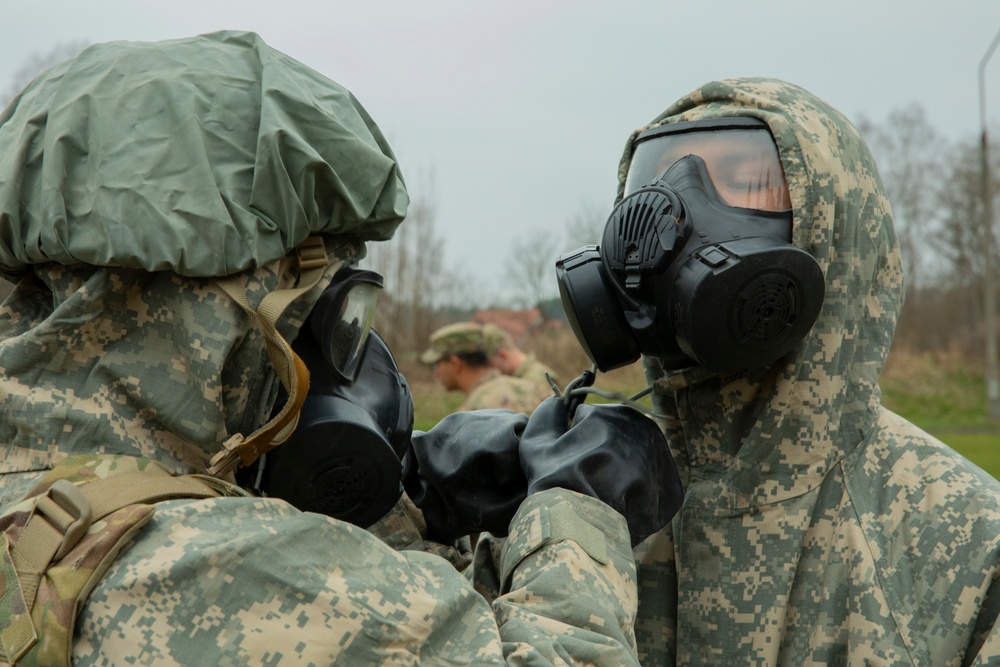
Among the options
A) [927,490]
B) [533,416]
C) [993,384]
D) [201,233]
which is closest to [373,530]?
[533,416]

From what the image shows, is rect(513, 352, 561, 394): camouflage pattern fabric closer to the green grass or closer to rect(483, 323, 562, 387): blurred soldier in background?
rect(483, 323, 562, 387): blurred soldier in background

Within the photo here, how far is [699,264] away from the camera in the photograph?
2080 millimetres

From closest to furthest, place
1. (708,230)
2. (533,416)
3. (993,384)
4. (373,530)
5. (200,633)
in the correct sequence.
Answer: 1. (200,633)
2. (708,230)
3. (533,416)
4. (373,530)
5. (993,384)

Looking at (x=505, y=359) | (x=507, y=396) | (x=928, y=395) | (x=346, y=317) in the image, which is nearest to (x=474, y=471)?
(x=346, y=317)

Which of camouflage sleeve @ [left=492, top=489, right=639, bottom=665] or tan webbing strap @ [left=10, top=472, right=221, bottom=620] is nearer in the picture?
tan webbing strap @ [left=10, top=472, right=221, bottom=620]

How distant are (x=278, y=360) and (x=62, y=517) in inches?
19.0

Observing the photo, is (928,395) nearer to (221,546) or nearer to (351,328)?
(351,328)

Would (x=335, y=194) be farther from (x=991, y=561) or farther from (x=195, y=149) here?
(x=991, y=561)

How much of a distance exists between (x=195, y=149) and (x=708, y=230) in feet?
3.42

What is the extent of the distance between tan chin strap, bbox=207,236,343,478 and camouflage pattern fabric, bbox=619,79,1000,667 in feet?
2.98

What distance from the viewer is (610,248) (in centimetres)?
224

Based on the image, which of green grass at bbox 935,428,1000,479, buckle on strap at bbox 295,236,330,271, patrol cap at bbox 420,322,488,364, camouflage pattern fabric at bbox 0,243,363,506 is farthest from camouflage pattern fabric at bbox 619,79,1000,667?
green grass at bbox 935,428,1000,479

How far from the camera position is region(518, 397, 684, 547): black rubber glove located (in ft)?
7.20

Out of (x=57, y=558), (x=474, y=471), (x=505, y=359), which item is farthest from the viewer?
(x=505, y=359)
